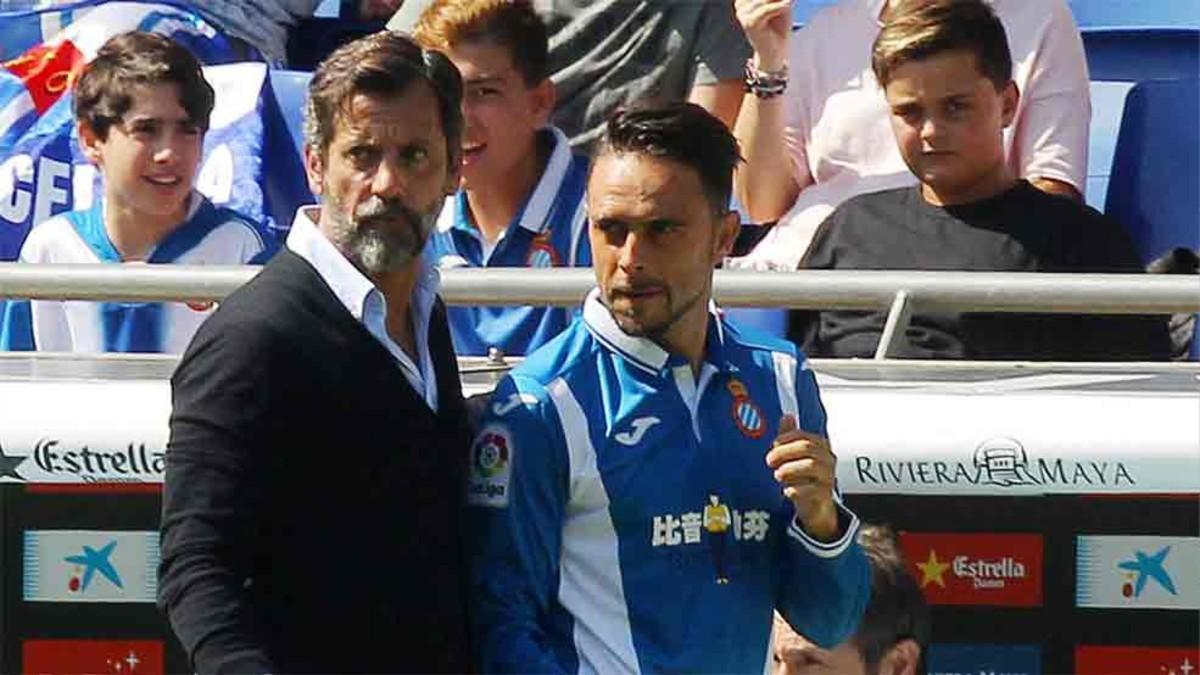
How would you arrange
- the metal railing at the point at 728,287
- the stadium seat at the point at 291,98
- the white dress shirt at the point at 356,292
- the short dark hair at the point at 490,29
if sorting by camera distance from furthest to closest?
the stadium seat at the point at 291,98 → the short dark hair at the point at 490,29 → the metal railing at the point at 728,287 → the white dress shirt at the point at 356,292

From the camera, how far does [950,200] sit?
4.26 meters

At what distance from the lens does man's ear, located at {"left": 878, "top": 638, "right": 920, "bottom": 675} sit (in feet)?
10.4

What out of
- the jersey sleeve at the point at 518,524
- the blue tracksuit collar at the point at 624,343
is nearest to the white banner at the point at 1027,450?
the blue tracksuit collar at the point at 624,343

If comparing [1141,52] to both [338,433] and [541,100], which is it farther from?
[338,433]

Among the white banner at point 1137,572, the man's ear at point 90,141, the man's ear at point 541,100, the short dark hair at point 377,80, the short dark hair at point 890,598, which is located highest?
the man's ear at point 541,100

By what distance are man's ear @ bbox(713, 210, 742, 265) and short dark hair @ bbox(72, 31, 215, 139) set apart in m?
1.88

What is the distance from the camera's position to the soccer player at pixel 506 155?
4.21m

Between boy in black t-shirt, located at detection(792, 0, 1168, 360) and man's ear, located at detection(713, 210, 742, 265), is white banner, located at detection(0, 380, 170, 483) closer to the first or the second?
man's ear, located at detection(713, 210, 742, 265)

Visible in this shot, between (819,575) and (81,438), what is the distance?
1.02 m

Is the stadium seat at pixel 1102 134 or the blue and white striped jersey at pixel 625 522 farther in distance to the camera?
the stadium seat at pixel 1102 134

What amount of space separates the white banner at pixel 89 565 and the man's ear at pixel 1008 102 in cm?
192

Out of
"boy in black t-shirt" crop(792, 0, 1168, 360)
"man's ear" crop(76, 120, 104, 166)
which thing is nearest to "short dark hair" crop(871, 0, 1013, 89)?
"boy in black t-shirt" crop(792, 0, 1168, 360)

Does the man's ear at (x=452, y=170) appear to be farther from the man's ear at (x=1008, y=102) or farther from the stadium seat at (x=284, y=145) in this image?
the stadium seat at (x=284, y=145)

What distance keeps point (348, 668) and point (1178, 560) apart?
1133 mm
